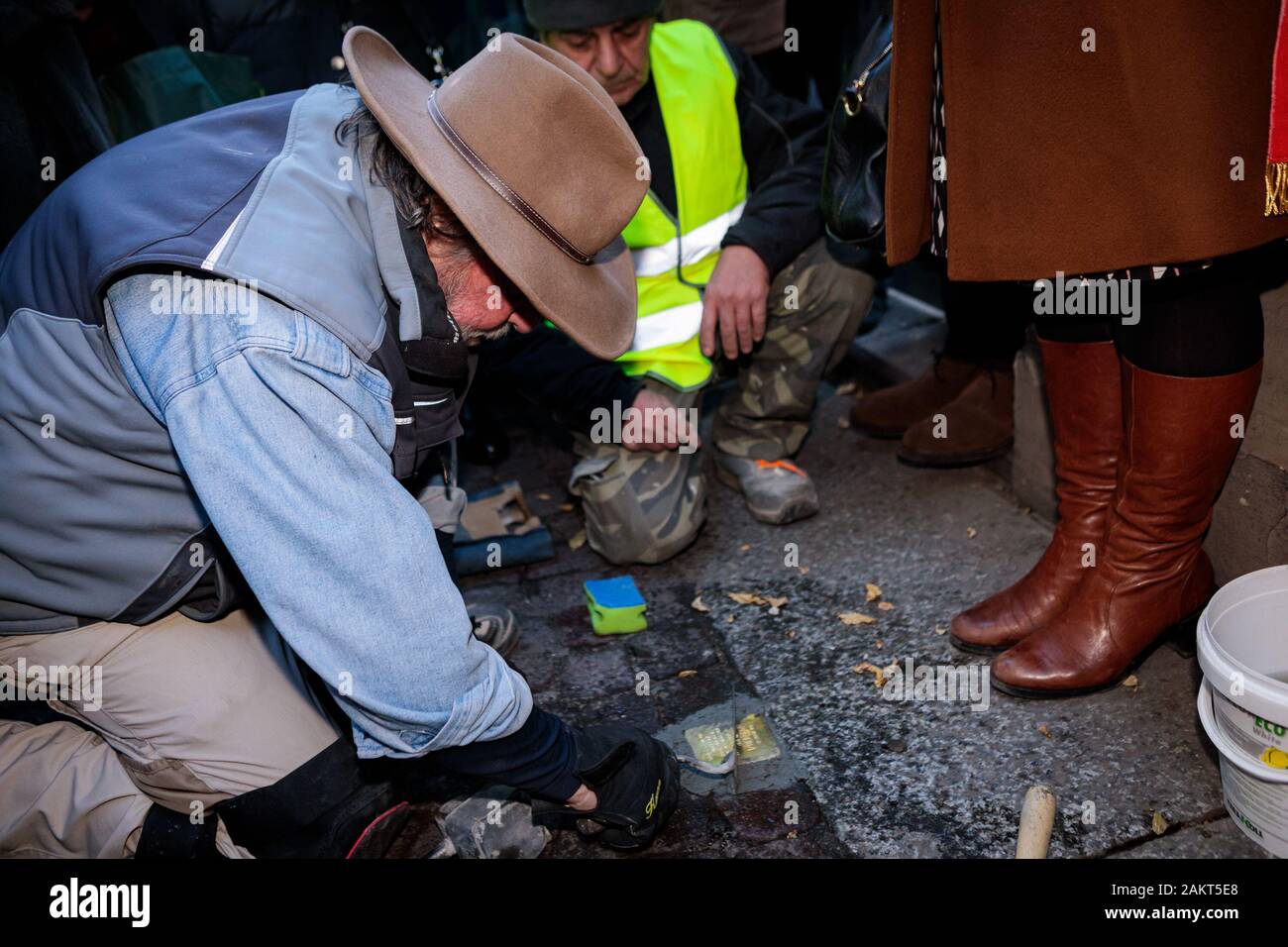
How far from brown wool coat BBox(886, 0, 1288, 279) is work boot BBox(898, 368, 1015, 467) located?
4.12 ft

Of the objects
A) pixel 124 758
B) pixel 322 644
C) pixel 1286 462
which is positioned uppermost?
pixel 322 644

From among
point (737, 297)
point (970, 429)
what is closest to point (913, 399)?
point (970, 429)

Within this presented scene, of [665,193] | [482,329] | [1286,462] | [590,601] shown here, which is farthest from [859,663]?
[665,193]

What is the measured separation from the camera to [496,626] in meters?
2.88

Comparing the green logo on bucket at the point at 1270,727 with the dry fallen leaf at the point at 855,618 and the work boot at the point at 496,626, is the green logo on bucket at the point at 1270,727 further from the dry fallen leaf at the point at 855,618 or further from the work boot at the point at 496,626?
the work boot at the point at 496,626

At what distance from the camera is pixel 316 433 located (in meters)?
1.57

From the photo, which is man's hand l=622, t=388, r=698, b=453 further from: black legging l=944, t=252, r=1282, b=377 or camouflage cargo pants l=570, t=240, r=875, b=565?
black legging l=944, t=252, r=1282, b=377

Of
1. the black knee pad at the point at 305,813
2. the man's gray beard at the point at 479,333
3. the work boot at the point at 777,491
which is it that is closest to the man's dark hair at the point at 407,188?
the man's gray beard at the point at 479,333

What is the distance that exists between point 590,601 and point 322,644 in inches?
55.4

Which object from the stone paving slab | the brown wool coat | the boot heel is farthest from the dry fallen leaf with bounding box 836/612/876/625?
the brown wool coat

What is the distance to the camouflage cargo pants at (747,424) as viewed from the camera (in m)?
3.20

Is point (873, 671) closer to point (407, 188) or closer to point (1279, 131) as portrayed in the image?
point (1279, 131)

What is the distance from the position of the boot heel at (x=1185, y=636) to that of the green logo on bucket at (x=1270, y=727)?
0.62 metres

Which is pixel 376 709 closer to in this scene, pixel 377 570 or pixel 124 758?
pixel 377 570
